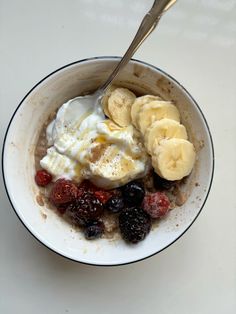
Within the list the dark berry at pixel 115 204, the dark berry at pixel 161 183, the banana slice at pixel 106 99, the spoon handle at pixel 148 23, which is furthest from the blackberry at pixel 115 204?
the spoon handle at pixel 148 23

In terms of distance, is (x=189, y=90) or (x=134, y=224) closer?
(x=134, y=224)

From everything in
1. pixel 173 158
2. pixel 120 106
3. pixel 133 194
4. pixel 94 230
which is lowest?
pixel 94 230

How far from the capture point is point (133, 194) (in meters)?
1.32

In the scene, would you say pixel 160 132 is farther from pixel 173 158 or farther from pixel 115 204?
pixel 115 204

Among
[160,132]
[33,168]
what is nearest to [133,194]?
[160,132]

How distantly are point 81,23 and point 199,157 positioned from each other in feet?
1.64

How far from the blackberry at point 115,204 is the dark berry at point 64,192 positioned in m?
0.08

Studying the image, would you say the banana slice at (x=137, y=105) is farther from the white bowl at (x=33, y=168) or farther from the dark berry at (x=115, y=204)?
the dark berry at (x=115, y=204)

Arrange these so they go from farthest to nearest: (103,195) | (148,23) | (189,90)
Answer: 1. (189,90)
2. (103,195)
3. (148,23)

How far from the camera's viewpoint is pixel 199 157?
4.35 feet

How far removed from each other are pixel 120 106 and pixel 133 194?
0.23 metres

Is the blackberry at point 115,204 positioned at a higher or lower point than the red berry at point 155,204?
lower

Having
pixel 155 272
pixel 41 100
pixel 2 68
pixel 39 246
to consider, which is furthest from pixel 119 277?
pixel 2 68

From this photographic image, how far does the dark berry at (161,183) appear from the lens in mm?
1344
